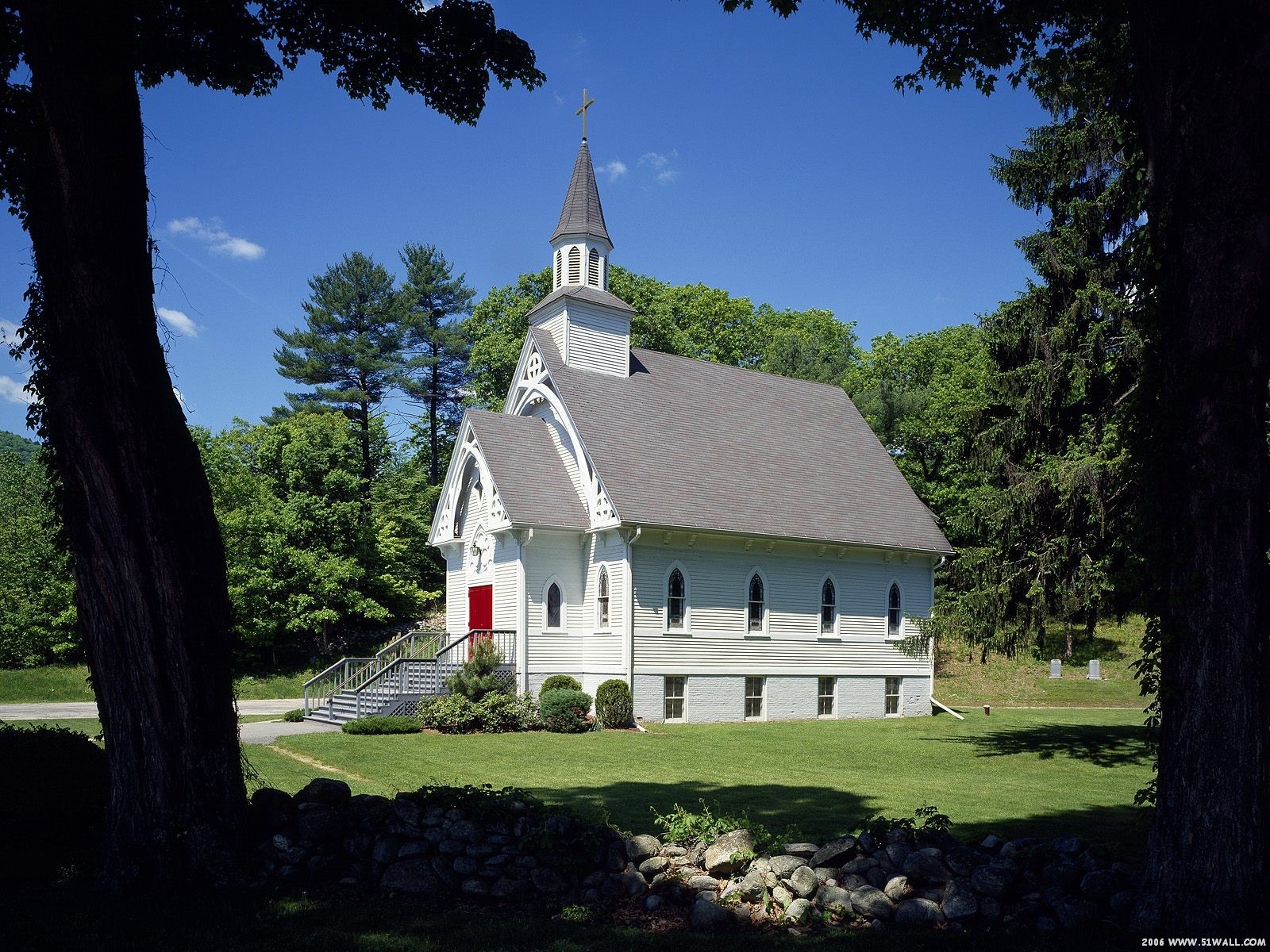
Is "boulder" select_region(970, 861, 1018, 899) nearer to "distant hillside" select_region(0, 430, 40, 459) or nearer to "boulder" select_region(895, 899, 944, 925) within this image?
"boulder" select_region(895, 899, 944, 925)

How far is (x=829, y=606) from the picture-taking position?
28641mm

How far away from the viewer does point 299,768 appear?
1536cm

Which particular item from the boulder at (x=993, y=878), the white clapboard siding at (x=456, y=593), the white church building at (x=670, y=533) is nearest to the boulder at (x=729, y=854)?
the boulder at (x=993, y=878)

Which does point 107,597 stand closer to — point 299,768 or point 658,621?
point 299,768

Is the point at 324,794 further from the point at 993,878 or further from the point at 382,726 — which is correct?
the point at 382,726

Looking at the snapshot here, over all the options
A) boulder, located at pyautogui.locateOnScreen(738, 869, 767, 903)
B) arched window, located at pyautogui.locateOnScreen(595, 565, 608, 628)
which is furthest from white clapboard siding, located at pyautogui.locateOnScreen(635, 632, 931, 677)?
boulder, located at pyautogui.locateOnScreen(738, 869, 767, 903)

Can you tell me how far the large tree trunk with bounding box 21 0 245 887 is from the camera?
7.60m

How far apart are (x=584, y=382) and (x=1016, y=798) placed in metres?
17.6

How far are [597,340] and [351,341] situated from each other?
99.9ft

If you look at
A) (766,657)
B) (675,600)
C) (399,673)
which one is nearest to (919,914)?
(675,600)

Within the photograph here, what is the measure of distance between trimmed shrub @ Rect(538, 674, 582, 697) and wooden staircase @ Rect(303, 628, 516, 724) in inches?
40.7

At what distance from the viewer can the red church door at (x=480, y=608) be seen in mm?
26750

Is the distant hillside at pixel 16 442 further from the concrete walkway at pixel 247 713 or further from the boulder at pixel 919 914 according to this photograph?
the boulder at pixel 919 914

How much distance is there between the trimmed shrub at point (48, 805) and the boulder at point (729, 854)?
5203mm
